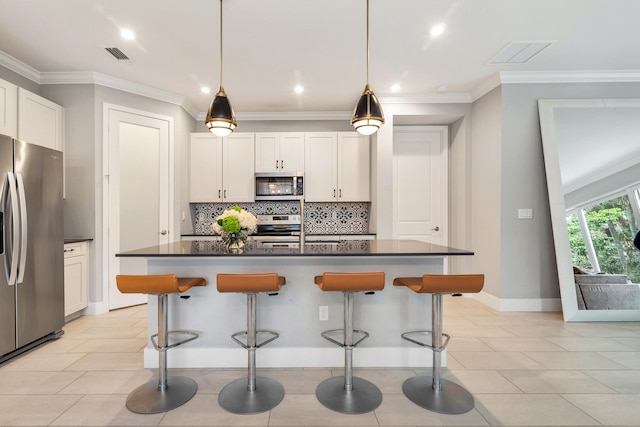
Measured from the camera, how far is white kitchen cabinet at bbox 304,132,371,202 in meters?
4.84

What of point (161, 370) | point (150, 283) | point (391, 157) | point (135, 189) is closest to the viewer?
point (150, 283)

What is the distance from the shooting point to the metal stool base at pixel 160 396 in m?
1.96

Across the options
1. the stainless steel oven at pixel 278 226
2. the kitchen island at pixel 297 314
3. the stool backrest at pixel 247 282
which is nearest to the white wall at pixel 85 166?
the kitchen island at pixel 297 314

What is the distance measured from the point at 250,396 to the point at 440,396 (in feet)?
4.04

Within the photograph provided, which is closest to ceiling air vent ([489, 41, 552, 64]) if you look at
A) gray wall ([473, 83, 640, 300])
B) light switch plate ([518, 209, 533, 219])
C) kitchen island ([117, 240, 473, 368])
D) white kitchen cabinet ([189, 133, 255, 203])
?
gray wall ([473, 83, 640, 300])

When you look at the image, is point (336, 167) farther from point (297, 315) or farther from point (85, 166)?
point (85, 166)

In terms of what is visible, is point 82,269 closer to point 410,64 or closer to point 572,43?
point 410,64

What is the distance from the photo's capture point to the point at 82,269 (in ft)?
11.9

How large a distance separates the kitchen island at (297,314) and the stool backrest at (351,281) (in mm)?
491

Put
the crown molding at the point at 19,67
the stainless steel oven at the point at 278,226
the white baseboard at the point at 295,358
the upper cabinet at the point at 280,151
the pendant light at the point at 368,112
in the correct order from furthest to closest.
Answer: the upper cabinet at the point at 280,151 → the stainless steel oven at the point at 278,226 → the crown molding at the point at 19,67 → the white baseboard at the point at 295,358 → the pendant light at the point at 368,112

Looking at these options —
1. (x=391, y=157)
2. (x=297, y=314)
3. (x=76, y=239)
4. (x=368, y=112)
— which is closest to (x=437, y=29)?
(x=368, y=112)

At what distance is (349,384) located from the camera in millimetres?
2121

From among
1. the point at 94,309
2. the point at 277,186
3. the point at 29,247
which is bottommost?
the point at 94,309

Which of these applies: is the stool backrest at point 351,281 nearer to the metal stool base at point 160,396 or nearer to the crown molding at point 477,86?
the metal stool base at point 160,396
